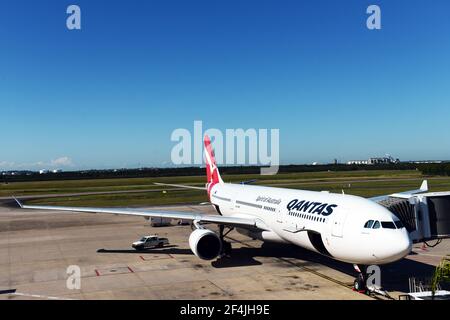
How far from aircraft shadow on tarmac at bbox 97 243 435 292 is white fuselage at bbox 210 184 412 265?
171 cm

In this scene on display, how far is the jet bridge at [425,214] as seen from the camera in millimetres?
20203

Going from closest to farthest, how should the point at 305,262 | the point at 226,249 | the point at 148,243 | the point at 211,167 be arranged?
the point at 305,262 → the point at 226,249 → the point at 148,243 → the point at 211,167

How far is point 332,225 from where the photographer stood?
18.3 meters

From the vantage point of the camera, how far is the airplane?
16.6 metres

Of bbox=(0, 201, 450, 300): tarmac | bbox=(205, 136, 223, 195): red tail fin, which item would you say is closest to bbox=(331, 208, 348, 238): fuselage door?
bbox=(0, 201, 450, 300): tarmac

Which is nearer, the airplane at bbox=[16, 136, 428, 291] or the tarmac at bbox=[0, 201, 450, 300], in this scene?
the airplane at bbox=[16, 136, 428, 291]

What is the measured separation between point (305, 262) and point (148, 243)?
38.2ft

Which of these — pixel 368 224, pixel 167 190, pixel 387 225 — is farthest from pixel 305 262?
pixel 167 190

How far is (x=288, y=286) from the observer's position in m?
19.4

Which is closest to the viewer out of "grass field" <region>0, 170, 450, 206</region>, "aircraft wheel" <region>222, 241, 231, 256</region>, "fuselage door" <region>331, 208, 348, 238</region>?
"fuselage door" <region>331, 208, 348, 238</region>

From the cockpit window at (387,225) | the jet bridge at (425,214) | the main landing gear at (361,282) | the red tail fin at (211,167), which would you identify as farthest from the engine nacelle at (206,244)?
the red tail fin at (211,167)

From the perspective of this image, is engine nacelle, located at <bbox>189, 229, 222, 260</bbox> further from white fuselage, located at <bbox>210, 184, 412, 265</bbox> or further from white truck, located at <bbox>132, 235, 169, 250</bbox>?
white truck, located at <bbox>132, 235, 169, 250</bbox>

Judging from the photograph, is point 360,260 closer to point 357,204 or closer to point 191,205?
point 357,204

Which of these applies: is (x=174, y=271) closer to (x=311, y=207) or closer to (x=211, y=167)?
(x=311, y=207)
